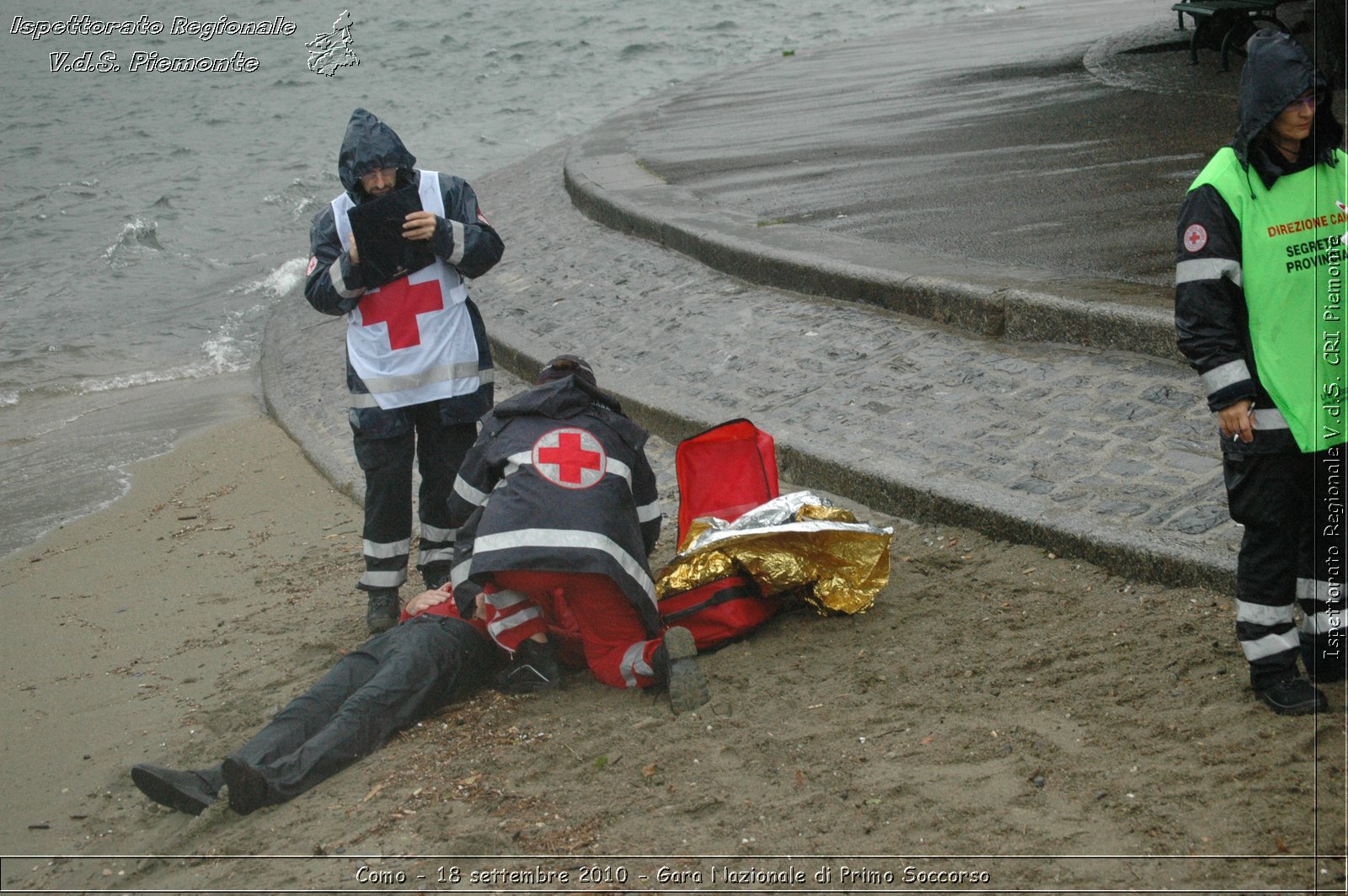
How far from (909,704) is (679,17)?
35.8 metres

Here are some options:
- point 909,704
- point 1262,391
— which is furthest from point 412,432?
point 1262,391

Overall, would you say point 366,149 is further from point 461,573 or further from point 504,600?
point 504,600

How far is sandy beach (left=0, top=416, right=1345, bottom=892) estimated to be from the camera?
3266mm

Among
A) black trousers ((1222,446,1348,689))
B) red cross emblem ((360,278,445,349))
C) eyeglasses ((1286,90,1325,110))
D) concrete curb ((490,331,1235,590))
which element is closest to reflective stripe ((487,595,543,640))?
red cross emblem ((360,278,445,349))

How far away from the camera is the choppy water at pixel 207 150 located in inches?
445

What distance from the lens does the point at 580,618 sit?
4.45 m

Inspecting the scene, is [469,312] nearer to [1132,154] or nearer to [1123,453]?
[1123,453]

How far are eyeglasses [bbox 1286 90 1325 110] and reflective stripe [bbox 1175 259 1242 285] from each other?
0.42 meters

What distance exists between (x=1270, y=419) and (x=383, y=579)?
343cm

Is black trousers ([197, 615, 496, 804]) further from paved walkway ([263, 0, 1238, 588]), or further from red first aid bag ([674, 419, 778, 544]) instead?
paved walkway ([263, 0, 1238, 588])

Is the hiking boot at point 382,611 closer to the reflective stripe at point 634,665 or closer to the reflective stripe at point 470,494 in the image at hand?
the reflective stripe at point 470,494

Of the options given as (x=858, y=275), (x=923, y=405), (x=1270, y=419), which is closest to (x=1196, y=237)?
(x=1270, y=419)

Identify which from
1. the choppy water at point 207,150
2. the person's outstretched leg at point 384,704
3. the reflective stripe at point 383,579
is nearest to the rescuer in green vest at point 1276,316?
the person's outstretched leg at point 384,704

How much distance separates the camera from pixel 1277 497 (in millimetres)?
3580
